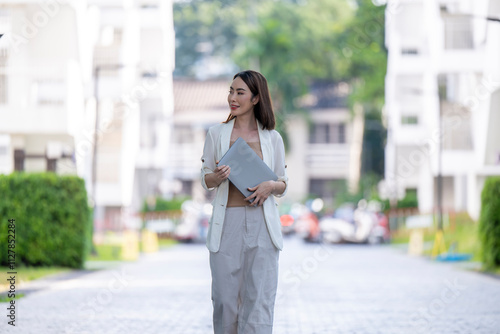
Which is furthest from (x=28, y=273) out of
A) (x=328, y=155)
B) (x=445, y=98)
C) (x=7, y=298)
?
(x=328, y=155)

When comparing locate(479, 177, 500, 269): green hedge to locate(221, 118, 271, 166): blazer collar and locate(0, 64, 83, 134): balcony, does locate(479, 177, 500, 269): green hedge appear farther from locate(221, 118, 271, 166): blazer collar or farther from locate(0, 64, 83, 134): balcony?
locate(0, 64, 83, 134): balcony

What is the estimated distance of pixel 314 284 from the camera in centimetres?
1761

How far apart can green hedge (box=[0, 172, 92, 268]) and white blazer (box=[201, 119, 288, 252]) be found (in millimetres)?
13297

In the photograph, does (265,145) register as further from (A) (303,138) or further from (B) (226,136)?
(A) (303,138)

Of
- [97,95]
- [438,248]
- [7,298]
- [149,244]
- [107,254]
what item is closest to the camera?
[7,298]

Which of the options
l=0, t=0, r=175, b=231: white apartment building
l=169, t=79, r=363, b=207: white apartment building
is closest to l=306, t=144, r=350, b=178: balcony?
l=169, t=79, r=363, b=207: white apartment building

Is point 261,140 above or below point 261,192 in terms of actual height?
above

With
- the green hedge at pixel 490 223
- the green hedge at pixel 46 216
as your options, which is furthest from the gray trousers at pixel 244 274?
the green hedge at pixel 490 223

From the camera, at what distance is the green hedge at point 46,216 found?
19.8 meters

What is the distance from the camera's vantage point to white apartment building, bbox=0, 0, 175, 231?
32.6m

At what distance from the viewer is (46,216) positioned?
66.5 feet

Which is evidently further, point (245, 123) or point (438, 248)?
point (438, 248)

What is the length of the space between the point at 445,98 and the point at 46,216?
2719 centimetres

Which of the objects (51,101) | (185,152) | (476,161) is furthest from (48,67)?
(185,152)
